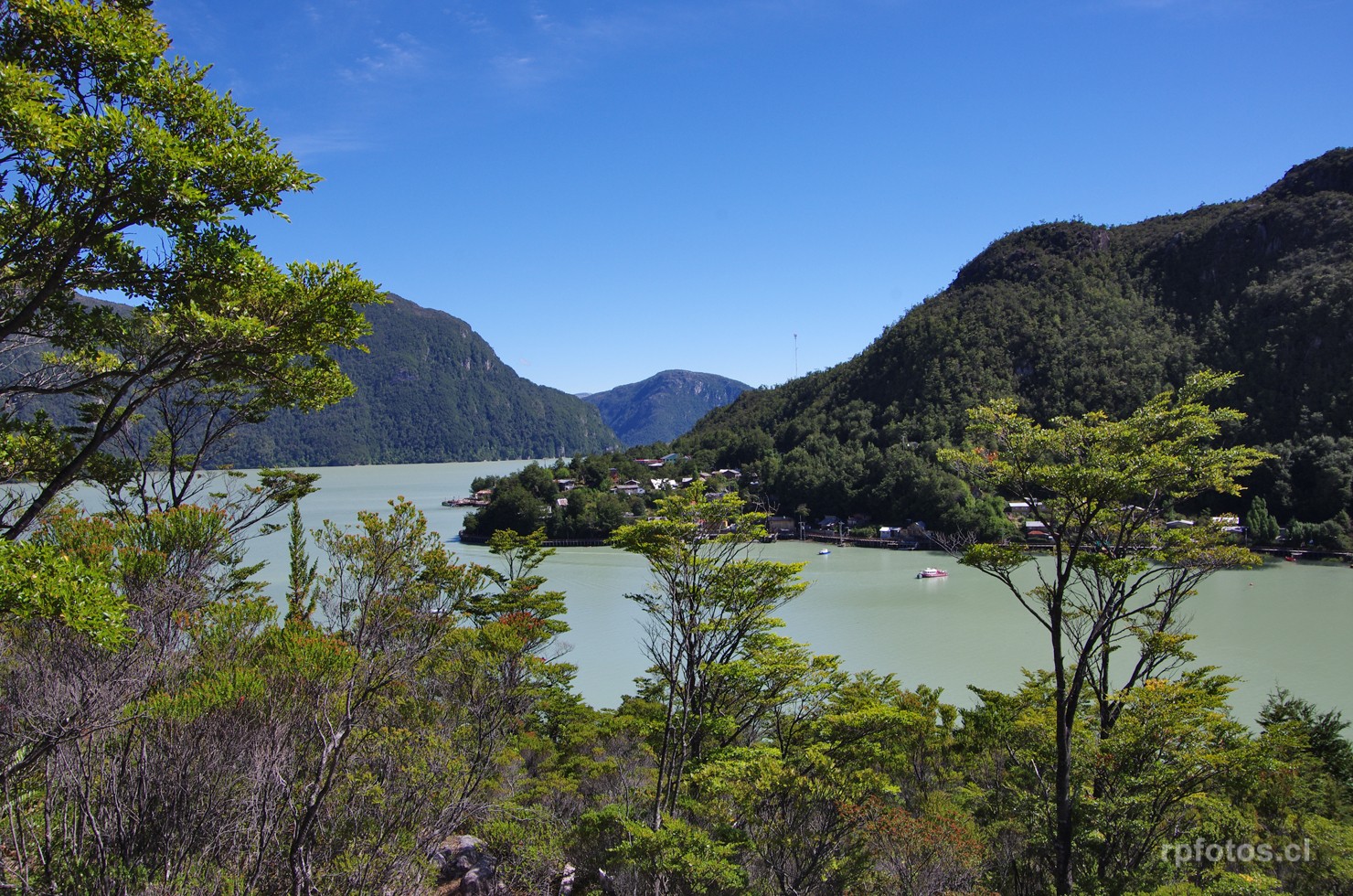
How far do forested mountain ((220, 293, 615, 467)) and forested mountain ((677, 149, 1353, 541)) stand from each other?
84767 millimetres

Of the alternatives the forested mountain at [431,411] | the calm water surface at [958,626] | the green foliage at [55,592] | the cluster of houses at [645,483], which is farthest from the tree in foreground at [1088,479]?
the forested mountain at [431,411]

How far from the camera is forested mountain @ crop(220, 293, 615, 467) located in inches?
5108

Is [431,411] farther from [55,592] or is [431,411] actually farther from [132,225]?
[55,592]

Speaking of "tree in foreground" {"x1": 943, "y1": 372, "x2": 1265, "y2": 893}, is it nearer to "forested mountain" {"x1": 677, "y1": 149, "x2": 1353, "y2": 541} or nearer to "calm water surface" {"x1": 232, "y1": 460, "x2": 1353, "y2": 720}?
"calm water surface" {"x1": 232, "y1": 460, "x2": 1353, "y2": 720}

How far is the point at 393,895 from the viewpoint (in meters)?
4.92

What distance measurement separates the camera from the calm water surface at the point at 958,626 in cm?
1703

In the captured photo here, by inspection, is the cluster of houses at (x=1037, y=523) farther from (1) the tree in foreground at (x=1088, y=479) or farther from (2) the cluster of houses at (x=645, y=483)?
(2) the cluster of houses at (x=645, y=483)

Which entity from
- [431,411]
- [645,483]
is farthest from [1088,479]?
[431,411]

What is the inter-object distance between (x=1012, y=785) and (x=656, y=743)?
4459 millimetres

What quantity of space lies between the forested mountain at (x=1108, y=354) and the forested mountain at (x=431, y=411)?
84767 millimetres

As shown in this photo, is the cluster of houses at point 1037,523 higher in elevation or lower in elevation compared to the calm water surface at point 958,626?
higher

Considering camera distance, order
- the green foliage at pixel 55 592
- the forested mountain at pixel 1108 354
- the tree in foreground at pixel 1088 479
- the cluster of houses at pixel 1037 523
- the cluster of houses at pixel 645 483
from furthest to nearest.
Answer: the cluster of houses at pixel 645 483 → the forested mountain at pixel 1108 354 → the cluster of houses at pixel 1037 523 → the tree in foreground at pixel 1088 479 → the green foliage at pixel 55 592

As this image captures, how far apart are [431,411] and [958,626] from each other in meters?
142

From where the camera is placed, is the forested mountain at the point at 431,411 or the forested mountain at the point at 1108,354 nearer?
the forested mountain at the point at 1108,354
